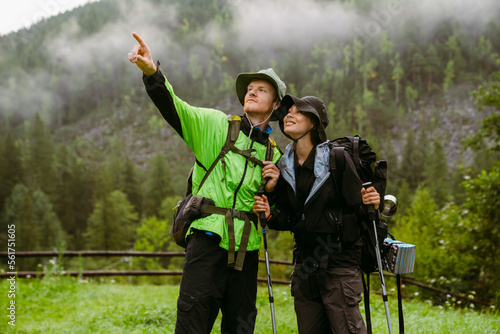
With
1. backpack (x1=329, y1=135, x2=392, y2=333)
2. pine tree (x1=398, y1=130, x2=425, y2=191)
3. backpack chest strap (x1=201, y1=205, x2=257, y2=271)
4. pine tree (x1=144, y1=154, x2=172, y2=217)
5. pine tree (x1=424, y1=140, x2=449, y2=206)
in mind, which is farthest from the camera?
pine tree (x1=398, y1=130, x2=425, y2=191)

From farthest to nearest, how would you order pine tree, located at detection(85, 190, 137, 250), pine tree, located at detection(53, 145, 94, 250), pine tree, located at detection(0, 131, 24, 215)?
1. pine tree, located at detection(53, 145, 94, 250)
2. pine tree, located at detection(0, 131, 24, 215)
3. pine tree, located at detection(85, 190, 137, 250)

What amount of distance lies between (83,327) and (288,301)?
399cm

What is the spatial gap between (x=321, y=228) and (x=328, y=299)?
21.7 inches

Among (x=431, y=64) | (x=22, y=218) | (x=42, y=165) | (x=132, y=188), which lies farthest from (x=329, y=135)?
(x=431, y=64)

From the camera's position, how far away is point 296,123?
3.45 metres

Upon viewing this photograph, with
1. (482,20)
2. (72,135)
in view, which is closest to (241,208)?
(72,135)

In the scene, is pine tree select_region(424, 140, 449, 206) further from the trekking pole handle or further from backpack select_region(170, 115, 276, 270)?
backpack select_region(170, 115, 276, 270)

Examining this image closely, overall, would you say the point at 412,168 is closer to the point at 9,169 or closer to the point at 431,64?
the point at 9,169

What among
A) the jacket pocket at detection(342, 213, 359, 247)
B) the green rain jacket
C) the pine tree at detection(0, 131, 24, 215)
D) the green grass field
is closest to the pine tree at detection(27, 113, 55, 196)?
the pine tree at detection(0, 131, 24, 215)

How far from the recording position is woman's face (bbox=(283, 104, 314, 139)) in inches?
135

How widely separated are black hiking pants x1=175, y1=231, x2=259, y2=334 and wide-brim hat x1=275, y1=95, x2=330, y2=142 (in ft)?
4.00

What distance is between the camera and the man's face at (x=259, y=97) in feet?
11.5

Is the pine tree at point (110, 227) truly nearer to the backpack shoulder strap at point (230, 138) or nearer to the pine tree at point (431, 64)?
the backpack shoulder strap at point (230, 138)

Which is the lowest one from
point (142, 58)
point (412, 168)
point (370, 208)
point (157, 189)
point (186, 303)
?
point (157, 189)
